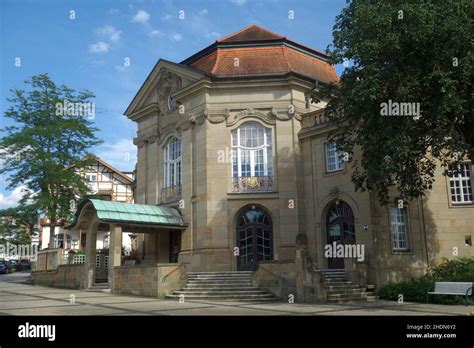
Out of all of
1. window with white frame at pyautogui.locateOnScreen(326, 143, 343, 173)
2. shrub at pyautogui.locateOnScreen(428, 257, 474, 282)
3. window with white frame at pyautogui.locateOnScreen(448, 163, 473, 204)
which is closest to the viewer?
shrub at pyautogui.locateOnScreen(428, 257, 474, 282)

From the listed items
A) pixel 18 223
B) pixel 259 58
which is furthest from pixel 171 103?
pixel 18 223

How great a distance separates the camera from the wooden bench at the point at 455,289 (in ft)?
50.0

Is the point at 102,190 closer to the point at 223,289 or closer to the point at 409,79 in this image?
the point at 223,289

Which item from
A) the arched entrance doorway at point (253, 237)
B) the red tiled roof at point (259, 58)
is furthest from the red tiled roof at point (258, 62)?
the arched entrance doorway at point (253, 237)

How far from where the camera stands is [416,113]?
15.2 metres

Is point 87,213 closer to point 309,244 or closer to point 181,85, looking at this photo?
point 181,85

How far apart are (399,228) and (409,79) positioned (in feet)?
27.6

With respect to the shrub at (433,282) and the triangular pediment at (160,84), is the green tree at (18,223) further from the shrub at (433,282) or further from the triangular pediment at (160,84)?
the shrub at (433,282)

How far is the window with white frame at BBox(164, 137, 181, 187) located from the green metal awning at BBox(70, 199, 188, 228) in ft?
6.81

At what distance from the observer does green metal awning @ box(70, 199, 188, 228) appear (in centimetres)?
2217

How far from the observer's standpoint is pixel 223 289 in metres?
19.4

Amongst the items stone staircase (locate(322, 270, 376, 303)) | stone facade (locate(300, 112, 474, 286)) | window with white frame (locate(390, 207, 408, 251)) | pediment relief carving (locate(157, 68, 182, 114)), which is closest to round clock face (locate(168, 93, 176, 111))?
pediment relief carving (locate(157, 68, 182, 114))

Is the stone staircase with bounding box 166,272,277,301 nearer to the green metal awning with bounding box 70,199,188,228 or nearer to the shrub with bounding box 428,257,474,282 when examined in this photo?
the green metal awning with bounding box 70,199,188,228

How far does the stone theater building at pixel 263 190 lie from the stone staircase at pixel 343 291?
0.10 metres
